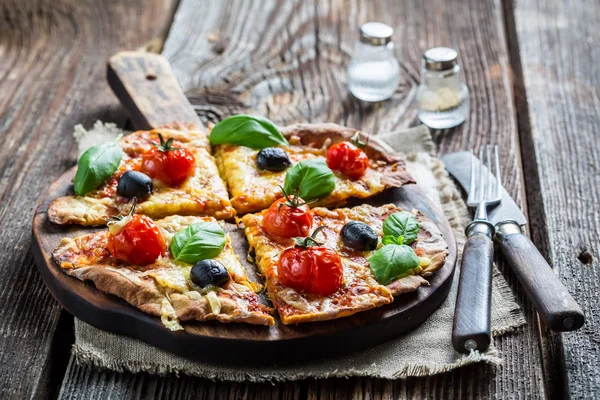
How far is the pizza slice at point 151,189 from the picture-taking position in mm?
4582

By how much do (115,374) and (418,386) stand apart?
1.47 m

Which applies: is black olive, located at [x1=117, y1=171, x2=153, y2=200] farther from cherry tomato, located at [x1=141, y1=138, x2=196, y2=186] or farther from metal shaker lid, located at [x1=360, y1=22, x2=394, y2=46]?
metal shaker lid, located at [x1=360, y1=22, x2=394, y2=46]

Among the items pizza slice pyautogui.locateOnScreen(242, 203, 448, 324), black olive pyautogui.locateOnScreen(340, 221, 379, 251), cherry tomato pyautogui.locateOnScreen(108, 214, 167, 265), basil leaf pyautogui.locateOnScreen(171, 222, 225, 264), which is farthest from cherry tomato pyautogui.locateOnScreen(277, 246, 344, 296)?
cherry tomato pyautogui.locateOnScreen(108, 214, 167, 265)

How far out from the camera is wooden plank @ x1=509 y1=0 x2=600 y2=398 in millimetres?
4145

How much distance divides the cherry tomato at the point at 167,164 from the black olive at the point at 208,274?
0.97m

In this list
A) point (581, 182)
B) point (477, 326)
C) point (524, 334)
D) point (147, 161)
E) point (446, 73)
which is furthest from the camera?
point (446, 73)

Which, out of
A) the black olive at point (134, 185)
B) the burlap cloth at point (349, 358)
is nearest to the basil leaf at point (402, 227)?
the burlap cloth at point (349, 358)

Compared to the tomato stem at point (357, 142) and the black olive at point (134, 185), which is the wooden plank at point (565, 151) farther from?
the black olive at point (134, 185)

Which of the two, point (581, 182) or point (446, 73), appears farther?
point (446, 73)

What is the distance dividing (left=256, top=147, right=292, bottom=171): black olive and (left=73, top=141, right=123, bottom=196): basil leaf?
87 centimetres

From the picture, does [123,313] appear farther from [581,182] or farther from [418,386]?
[581,182]

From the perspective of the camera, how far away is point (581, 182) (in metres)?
5.51

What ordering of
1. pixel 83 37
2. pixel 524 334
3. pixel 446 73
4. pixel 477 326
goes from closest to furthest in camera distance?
pixel 477 326 < pixel 524 334 < pixel 446 73 < pixel 83 37

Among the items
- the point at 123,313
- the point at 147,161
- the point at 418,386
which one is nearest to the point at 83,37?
the point at 147,161
